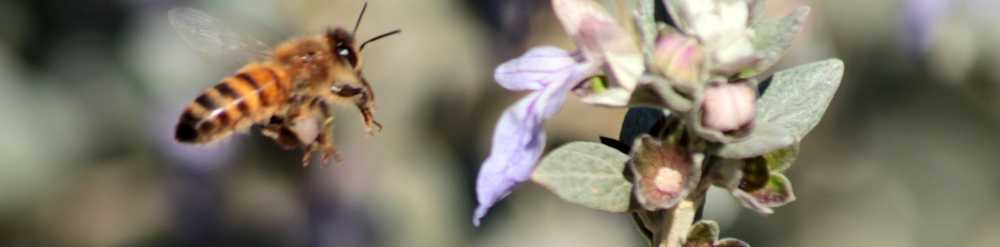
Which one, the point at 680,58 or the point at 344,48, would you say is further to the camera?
the point at 344,48

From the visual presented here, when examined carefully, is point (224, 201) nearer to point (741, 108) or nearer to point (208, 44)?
point (208, 44)

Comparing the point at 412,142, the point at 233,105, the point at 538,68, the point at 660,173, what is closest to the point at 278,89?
the point at 233,105

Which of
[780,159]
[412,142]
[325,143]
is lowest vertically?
[412,142]

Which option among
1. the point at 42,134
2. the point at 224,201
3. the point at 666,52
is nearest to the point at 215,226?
the point at 224,201

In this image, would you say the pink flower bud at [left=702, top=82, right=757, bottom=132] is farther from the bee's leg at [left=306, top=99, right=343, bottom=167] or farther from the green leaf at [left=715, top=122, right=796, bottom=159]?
the bee's leg at [left=306, top=99, right=343, bottom=167]

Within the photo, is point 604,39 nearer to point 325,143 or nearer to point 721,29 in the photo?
point 721,29

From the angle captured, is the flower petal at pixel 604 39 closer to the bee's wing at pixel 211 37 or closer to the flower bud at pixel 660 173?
the flower bud at pixel 660 173

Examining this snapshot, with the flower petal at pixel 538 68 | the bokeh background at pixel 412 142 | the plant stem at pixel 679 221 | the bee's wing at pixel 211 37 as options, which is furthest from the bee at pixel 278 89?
the bokeh background at pixel 412 142
